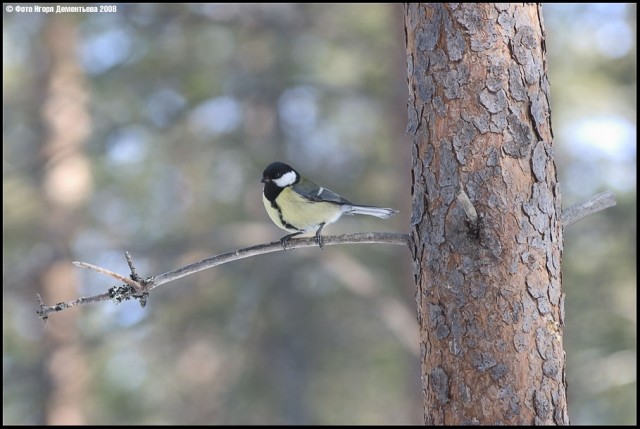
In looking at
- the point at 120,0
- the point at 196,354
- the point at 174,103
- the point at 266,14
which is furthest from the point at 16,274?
the point at 196,354

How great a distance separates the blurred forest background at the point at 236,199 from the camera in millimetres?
10250

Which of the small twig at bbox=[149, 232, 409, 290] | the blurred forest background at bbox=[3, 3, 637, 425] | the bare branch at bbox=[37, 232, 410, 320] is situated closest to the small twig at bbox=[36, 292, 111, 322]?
the bare branch at bbox=[37, 232, 410, 320]

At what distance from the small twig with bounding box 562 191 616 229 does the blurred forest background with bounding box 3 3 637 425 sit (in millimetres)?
6412

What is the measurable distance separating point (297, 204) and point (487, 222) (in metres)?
2.30

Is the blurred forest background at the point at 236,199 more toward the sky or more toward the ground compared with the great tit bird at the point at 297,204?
more toward the sky

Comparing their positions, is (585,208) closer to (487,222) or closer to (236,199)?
(487,222)

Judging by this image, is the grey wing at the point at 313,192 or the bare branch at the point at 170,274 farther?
the grey wing at the point at 313,192

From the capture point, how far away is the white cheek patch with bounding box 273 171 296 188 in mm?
5018

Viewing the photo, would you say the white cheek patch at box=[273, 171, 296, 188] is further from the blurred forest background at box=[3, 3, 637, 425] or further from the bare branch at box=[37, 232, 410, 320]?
the blurred forest background at box=[3, 3, 637, 425]

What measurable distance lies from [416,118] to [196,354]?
13147 millimetres

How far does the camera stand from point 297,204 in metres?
4.89

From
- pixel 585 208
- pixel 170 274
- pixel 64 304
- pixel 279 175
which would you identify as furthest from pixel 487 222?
pixel 279 175

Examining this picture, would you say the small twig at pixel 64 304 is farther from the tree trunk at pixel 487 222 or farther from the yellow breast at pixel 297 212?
the yellow breast at pixel 297 212

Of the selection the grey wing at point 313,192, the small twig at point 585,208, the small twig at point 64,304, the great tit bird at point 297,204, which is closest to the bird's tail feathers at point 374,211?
the great tit bird at point 297,204
